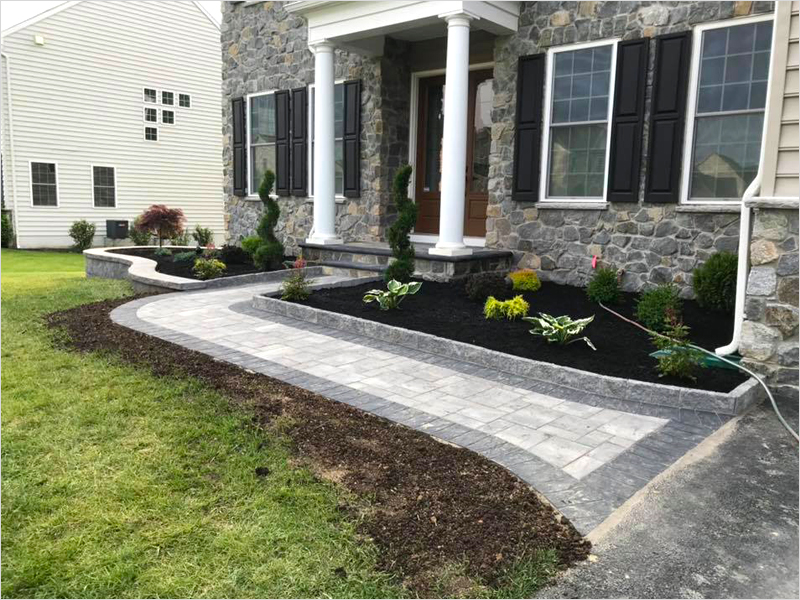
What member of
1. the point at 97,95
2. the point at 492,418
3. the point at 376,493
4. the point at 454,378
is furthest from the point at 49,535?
the point at 97,95

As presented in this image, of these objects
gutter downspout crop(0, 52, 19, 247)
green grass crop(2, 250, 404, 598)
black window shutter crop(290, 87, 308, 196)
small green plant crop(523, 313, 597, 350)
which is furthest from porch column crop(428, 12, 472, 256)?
gutter downspout crop(0, 52, 19, 247)

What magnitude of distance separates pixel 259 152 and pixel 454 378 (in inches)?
341

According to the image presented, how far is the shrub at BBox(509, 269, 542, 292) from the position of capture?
7434mm

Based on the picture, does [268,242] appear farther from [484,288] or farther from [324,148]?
[484,288]

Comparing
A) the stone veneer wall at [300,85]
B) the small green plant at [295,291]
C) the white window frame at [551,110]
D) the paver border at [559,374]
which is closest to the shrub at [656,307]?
the paver border at [559,374]

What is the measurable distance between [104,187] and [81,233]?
1687 mm

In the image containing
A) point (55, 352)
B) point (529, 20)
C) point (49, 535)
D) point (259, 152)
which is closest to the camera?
point (49, 535)

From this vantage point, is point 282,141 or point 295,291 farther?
point 282,141

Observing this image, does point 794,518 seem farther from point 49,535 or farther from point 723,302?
point 723,302

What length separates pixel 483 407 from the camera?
3.86 meters

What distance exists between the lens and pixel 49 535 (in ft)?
7.59

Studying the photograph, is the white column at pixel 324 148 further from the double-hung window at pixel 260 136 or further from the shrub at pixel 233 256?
the double-hung window at pixel 260 136

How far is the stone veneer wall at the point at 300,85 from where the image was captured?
387 inches

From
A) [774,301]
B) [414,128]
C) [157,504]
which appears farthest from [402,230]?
[157,504]
